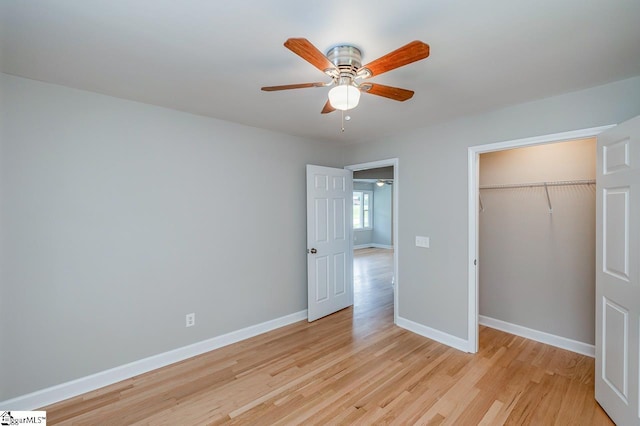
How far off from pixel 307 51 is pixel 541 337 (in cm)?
377

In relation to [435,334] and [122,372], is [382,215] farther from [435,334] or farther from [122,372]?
[122,372]

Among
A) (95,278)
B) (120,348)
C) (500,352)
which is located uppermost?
(95,278)

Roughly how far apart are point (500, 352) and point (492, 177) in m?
2.00

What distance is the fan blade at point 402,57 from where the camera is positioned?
4.16 feet

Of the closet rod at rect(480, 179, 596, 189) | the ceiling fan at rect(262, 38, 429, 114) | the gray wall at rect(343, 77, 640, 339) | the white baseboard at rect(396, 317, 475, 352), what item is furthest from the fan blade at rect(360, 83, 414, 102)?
the white baseboard at rect(396, 317, 475, 352)

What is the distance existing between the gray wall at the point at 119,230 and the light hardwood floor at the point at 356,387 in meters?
0.37

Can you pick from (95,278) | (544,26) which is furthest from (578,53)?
(95,278)

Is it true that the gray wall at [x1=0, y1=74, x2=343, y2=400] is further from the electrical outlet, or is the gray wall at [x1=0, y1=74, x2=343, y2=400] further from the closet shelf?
the closet shelf

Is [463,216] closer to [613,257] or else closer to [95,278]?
[613,257]

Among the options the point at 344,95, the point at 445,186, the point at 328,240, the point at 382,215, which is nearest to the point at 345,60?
the point at 344,95

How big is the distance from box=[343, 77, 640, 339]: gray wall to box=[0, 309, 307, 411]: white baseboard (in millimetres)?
1904

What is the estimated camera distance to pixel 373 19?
144cm

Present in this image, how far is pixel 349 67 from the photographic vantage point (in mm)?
1646

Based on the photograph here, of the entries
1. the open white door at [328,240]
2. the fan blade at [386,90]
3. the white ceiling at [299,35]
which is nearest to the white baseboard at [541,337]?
the open white door at [328,240]
